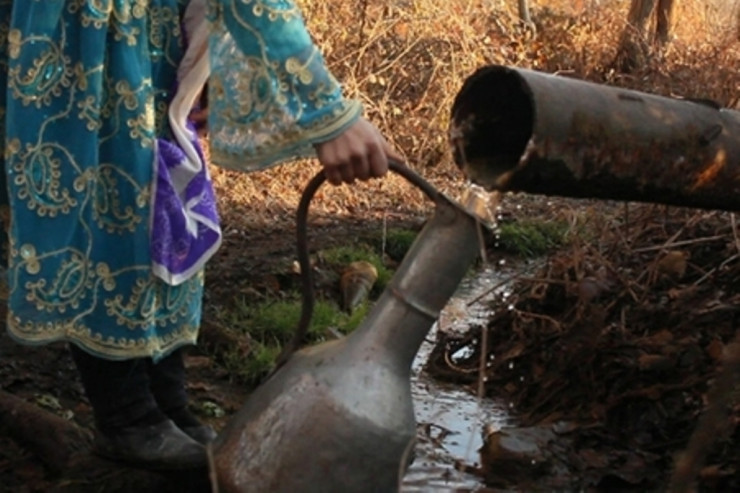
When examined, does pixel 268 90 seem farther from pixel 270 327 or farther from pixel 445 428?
pixel 270 327

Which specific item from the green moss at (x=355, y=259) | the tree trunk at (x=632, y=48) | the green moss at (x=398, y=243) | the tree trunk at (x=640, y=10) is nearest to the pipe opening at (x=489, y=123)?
the green moss at (x=355, y=259)

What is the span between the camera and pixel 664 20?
1353 cm

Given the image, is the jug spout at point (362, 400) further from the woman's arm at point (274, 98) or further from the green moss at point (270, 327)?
the green moss at point (270, 327)

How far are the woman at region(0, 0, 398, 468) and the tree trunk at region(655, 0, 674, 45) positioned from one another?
10088mm

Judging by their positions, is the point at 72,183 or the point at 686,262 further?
the point at 686,262

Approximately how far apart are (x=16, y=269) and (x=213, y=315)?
92.7 inches

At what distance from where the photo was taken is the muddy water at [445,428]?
3.70 m

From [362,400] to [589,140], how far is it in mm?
656

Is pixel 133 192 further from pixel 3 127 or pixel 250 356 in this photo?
pixel 250 356

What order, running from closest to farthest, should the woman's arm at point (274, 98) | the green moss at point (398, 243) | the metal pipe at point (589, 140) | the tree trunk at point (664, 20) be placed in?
the metal pipe at point (589, 140)
the woman's arm at point (274, 98)
the green moss at point (398, 243)
the tree trunk at point (664, 20)

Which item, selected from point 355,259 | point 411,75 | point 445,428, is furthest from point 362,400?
point 411,75

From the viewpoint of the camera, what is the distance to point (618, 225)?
508 cm

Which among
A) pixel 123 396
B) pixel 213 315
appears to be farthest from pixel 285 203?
pixel 123 396

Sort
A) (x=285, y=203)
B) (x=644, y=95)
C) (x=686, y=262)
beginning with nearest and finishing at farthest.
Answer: (x=644, y=95)
(x=686, y=262)
(x=285, y=203)
